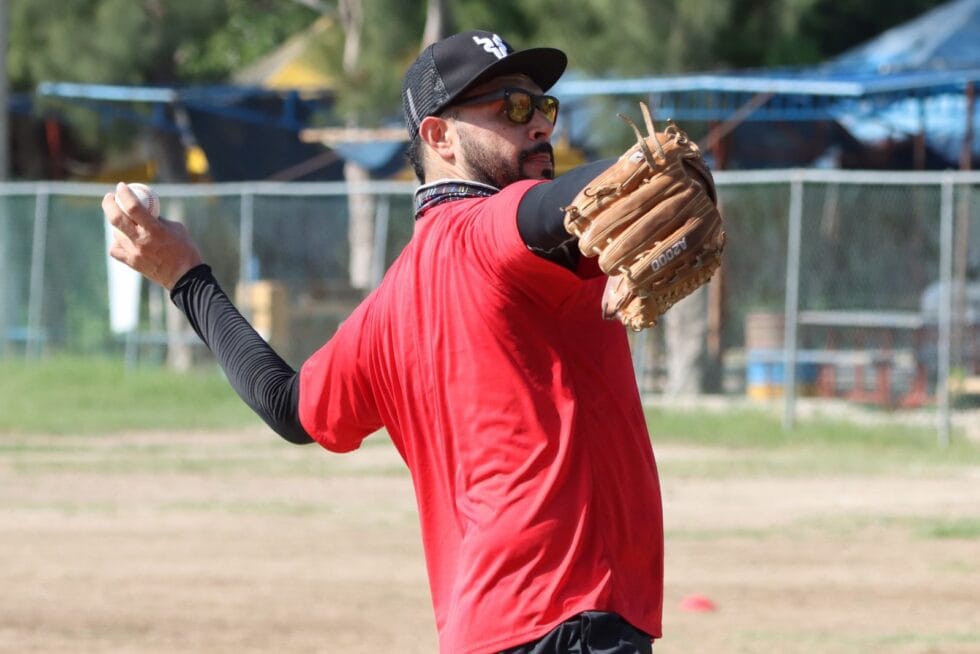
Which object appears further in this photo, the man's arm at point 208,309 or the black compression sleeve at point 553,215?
the man's arm at point 208,309

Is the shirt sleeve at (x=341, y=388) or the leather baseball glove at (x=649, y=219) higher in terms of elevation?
the leather baseball glove at (x=649, y=219)

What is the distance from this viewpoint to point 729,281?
63.8 ft

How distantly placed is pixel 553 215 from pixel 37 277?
2110cm

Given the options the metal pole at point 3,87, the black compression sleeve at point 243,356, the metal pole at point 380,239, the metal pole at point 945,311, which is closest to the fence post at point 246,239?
the metal pole at point 380,239

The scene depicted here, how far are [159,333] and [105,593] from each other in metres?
13.6

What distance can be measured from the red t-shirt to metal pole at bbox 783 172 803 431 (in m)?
13.8

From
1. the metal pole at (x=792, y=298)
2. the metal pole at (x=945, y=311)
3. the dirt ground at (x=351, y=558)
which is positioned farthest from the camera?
the metal pole at (x=792, y=298)

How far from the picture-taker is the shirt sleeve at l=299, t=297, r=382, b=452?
11.9 feet

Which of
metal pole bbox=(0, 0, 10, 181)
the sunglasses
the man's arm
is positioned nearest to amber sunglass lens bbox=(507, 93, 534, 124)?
the sunglasses

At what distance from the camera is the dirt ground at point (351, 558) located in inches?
336

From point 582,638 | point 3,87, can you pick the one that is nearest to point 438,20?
point 3,87

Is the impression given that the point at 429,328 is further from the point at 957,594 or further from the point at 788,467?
the point at 788,467

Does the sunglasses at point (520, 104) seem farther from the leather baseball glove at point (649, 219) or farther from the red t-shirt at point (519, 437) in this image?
the leather baseball glove at point (649, 219)

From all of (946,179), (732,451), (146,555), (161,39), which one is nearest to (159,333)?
(161,39)
